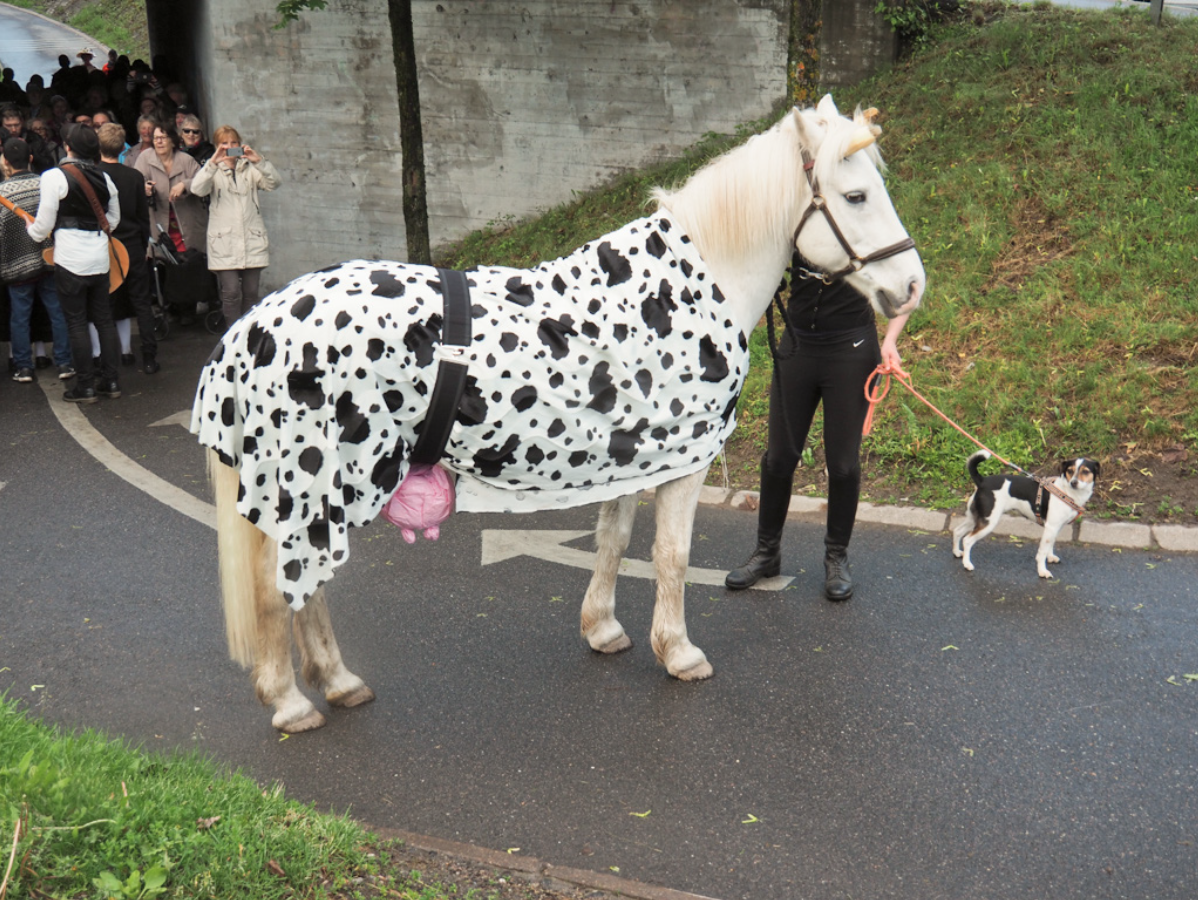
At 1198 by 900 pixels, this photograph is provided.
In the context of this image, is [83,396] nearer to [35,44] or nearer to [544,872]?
[544,872]

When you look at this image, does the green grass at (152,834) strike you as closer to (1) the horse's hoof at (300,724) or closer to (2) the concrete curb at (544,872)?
(2) the concrete curb at (544,872)

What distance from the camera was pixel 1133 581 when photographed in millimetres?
5977

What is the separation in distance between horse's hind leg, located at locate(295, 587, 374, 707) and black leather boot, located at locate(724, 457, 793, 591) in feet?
7.00

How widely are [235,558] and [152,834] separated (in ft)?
4.54

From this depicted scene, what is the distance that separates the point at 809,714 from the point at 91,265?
7351 millimetres

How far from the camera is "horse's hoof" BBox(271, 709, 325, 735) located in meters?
4.62

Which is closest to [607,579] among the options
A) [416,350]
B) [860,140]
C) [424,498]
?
[424,498]

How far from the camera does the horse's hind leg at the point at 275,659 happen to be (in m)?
4.45

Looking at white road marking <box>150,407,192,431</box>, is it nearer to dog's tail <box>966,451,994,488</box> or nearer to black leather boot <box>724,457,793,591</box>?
black leather boot <box>724,457,793,591</box>

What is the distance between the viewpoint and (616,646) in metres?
→ 5.33

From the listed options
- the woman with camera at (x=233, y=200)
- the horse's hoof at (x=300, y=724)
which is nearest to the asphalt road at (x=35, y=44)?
the woman with camera at (x=233, y=200)

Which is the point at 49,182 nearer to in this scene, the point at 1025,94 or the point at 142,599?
the point at 142,599

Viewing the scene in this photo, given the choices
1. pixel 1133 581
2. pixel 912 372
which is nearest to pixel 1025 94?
pixel 912 372

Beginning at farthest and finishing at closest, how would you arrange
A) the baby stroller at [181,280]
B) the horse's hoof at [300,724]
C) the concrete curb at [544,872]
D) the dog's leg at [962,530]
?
the baby stroller at [181,280]
the dog's leg at [962,530]
the horse's hoof at [300,724]
the concrete curb at [544,872]
